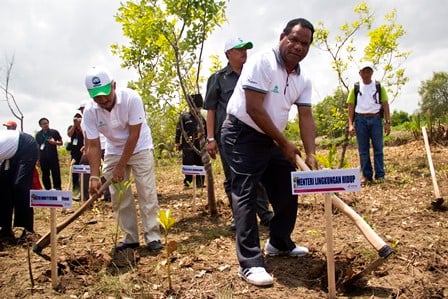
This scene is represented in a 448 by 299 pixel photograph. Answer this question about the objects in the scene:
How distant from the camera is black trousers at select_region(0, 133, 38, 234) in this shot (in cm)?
435

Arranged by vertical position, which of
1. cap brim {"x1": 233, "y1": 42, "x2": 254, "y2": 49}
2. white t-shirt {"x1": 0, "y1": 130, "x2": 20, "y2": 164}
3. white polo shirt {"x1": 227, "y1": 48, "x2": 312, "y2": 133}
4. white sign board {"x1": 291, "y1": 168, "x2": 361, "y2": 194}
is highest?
cap brim {"x1": 233, "y1": 42, "x2": 254, "y2": 49}

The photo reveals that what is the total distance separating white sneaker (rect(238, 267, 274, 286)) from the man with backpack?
403 centimetres

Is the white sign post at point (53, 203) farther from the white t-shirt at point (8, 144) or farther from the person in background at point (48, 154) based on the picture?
the person in background at point (48, 154)

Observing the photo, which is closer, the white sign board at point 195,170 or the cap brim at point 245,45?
the cap brim at point 245,45

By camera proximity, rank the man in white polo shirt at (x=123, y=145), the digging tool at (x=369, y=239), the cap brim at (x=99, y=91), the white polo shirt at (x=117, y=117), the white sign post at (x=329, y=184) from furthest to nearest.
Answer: the white polo shirt at (x=117, y=117) < the man in white polo shirt at (x=123, y=145) < the cap brim at (x=99, y=91) < the white sign post at (x=329, y=184) < the digging tool at (x=369, y=239)

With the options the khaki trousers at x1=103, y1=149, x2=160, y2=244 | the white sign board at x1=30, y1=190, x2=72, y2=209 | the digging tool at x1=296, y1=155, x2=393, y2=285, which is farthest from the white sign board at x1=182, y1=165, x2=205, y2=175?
the digging tool at x1=296, y1=155, x2=393, y2=285

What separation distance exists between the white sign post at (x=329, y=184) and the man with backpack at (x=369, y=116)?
4.09 meters

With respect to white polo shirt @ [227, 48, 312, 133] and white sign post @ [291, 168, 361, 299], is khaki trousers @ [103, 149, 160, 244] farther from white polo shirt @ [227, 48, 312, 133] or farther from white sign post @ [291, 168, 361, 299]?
white sign post @ [291, 168, 361, 299]

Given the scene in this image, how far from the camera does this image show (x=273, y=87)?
2.73 meters

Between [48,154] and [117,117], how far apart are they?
562cm

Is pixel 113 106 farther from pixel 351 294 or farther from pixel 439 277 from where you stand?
pixel 439 277

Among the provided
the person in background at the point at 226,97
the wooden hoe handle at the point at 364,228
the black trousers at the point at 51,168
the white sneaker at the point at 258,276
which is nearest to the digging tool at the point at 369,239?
the wooden hoe handle at the point at 364,228

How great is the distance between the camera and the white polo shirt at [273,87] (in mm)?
2635

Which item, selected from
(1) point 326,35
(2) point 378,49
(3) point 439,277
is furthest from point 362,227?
(2) point 378,49
